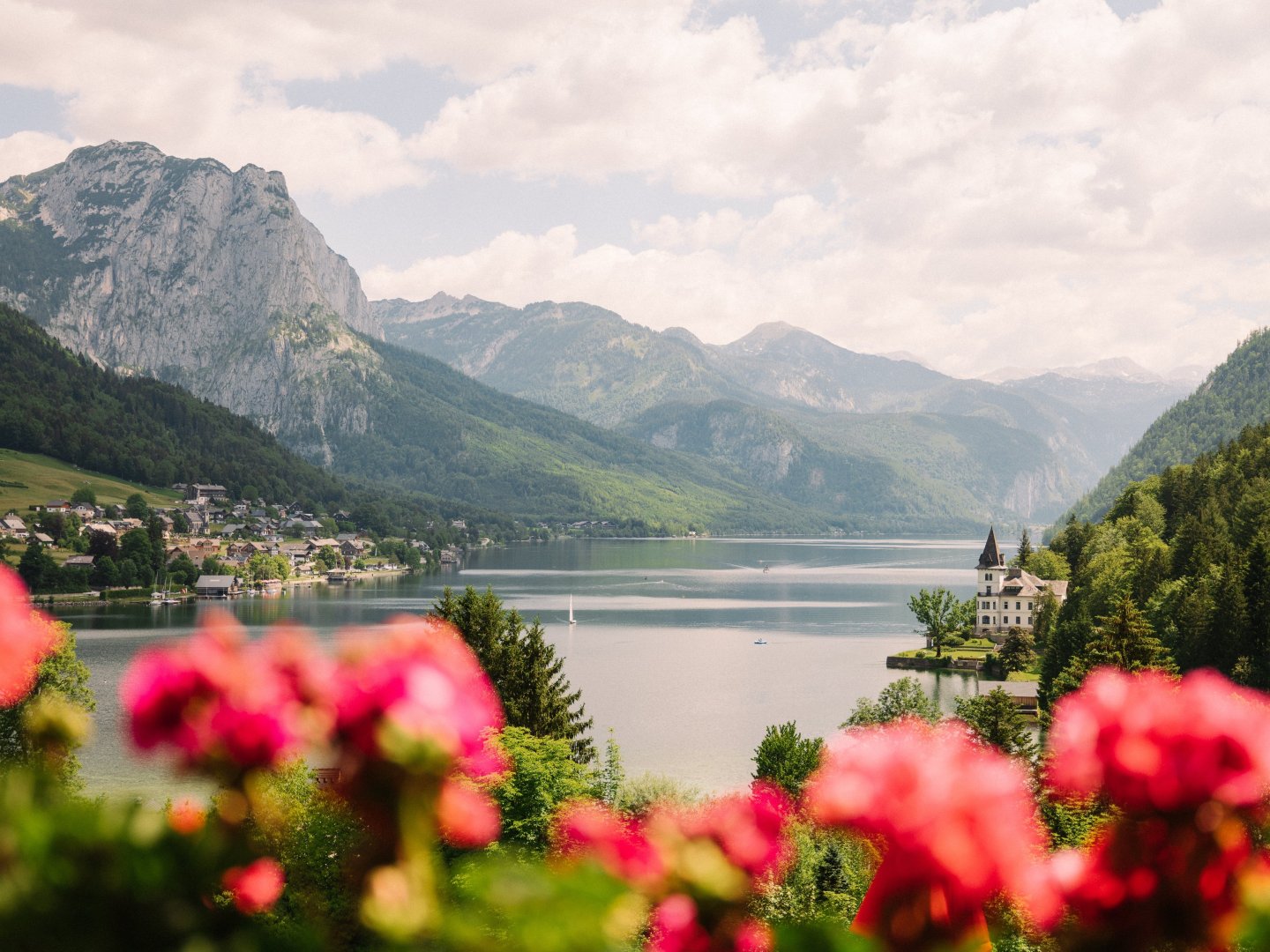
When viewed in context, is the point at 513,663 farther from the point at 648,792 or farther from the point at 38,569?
the point at 38,569

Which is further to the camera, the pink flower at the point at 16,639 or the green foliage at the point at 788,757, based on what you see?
the green foliage at the point at 788,757

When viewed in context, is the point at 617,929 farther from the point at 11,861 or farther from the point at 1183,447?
the point at 1183,447

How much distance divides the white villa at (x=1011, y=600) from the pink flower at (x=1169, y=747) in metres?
94.6

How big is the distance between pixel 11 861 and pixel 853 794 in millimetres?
1078

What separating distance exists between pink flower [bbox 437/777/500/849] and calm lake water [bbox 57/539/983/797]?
36 centimetres

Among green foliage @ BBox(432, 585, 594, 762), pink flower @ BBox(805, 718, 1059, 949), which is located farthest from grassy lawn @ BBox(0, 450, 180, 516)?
pink flower @ BBox(805, 718, 1059, 949)

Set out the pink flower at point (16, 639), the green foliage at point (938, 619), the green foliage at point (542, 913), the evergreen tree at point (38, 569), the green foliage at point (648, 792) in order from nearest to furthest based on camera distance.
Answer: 1. the green foliage at point (542, 913)
2. the pink flower at point (16, 639)
3. the green foliage at point (648, 792)
4. the green foliage at point (938, 619)
5. the evergreen tree at point (38, 569)

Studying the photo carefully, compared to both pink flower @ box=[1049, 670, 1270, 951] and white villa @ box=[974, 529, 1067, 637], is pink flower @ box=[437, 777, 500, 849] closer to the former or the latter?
pink flower @ box=[1049, 670, 1270, 951]

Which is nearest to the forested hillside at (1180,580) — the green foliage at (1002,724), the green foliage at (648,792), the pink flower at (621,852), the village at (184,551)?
the green foliage at (1002,724)

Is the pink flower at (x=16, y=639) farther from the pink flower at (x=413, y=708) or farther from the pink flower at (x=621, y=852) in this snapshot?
the pink flower at (x=621, y=852)

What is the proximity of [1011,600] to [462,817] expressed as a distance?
9953cm

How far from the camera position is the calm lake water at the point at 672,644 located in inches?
2265

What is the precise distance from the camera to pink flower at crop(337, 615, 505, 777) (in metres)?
1.32

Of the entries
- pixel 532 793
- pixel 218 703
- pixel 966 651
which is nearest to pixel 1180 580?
pixel 966 651
